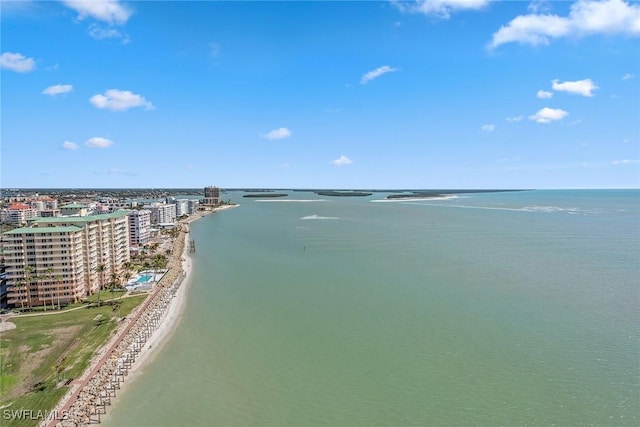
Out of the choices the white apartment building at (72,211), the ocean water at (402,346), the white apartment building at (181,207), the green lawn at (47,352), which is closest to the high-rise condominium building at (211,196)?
the white apartment building at (181,207)

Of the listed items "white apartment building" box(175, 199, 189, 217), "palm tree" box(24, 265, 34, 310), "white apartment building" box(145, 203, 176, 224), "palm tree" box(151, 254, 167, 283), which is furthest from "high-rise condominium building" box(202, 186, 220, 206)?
"palm tree" box(24, 265, 34, 310)

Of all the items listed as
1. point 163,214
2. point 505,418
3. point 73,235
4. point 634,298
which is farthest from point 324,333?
point 163,214

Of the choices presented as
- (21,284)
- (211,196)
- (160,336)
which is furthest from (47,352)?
(211,196)

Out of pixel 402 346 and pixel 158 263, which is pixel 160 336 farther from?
pixel 158 263

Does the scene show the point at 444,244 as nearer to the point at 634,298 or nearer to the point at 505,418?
the point at 634,298

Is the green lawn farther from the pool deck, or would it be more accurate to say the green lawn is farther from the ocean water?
the pool deck
